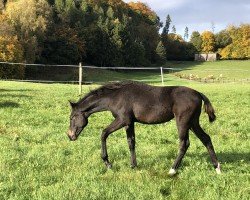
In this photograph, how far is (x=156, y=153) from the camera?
913 cm

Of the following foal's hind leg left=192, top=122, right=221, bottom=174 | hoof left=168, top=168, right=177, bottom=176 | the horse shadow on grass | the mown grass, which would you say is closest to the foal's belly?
foal's hind leg left=192, top=122, right=221, bottom=174

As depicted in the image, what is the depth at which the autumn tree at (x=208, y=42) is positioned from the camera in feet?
452

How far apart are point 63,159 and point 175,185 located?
266 cm

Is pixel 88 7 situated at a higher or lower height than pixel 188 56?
higher

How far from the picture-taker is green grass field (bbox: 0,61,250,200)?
20.5ft

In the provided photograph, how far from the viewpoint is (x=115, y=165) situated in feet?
26.2

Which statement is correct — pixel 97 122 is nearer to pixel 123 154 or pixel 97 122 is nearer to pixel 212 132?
pixel 212 132

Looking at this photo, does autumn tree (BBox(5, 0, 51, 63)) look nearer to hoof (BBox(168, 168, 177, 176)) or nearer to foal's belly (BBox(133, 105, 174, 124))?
foal's belly (BBox(133, 105, 174, 124))

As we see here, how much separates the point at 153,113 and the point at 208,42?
135 metres

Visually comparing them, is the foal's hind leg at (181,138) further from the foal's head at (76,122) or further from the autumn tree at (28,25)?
the autumn tree at (28,25)

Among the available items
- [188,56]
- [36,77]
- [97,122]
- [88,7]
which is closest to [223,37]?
[188,56]

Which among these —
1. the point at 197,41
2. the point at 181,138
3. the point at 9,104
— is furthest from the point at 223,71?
the point at 181,138

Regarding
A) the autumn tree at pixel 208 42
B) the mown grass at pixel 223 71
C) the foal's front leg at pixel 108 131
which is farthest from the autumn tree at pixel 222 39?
the foal's front leg at pixel 108 131

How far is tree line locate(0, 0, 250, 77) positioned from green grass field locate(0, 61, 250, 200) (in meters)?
47.6
